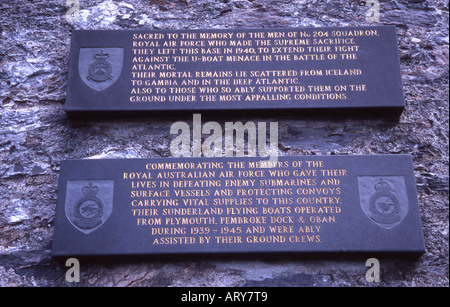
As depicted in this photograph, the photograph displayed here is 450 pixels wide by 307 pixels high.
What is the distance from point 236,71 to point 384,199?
1595 millimetres

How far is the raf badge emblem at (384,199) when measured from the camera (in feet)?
10.8

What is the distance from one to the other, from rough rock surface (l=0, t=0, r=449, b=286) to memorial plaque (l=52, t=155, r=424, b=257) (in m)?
0.16

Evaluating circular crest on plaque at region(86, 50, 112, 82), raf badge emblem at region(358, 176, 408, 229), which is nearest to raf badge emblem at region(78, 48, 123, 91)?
circular crest on plaque at region(86, 50, 112, 82)

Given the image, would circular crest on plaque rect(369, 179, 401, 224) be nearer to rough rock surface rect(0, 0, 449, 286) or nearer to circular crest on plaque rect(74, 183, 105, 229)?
rough rock surface rect(0, 0, 449, 286)

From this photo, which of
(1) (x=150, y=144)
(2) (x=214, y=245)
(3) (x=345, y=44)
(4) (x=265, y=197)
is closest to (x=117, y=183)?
(1) (x=150, y=144)

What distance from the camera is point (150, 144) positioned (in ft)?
12.2

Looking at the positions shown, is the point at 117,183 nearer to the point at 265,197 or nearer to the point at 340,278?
the point at 265,197

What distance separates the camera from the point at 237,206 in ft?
11.0

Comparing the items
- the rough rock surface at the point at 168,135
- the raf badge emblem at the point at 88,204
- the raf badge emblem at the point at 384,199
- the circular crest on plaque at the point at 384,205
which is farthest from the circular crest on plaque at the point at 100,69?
the circular crest on plaque at the point at 384,205

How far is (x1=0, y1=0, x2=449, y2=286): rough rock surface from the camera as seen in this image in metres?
3.30

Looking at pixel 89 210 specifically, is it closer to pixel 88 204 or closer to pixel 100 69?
pixel 88 204

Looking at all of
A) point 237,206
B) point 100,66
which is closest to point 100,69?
point 100,66

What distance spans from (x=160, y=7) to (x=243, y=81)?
1198mm

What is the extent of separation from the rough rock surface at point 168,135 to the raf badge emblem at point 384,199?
26 centimetres
